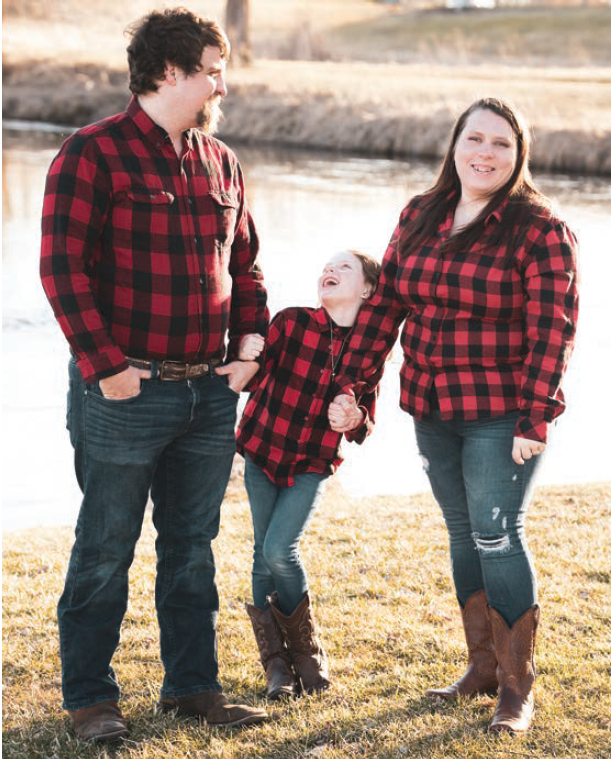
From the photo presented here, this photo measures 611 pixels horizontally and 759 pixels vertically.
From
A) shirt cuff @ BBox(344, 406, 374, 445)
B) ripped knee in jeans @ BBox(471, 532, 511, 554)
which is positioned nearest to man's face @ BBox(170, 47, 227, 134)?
shirt cuff @ BBox(344, 406, 374, 445)

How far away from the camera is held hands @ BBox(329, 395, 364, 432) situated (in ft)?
11.3

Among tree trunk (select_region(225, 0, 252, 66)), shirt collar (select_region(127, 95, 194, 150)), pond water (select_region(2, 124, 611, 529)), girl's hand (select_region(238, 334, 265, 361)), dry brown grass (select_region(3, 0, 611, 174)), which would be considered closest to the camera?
shirt collar (select_region(127, 95, 194, 150))

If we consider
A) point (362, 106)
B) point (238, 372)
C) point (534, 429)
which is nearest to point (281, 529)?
point (238, 372)

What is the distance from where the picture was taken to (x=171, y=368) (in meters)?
3.14

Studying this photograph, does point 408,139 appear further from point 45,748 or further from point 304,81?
point 45,748

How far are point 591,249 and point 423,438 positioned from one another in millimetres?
12024

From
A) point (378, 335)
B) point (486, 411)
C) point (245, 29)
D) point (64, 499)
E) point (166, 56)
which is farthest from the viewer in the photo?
point (245, 29)

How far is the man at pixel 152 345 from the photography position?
9.78ft

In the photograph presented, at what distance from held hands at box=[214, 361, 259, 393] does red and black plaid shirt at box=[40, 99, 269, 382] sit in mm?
65

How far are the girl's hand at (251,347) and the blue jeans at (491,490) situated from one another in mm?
561

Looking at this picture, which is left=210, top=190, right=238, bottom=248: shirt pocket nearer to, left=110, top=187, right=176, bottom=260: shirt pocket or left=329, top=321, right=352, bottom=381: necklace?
left=110, top=187, right=176, bottom=260: shirt pocket

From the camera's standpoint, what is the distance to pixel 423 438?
3.44 m

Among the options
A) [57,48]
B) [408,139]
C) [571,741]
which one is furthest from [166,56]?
[57,48]

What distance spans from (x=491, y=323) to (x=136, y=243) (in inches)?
43.2
